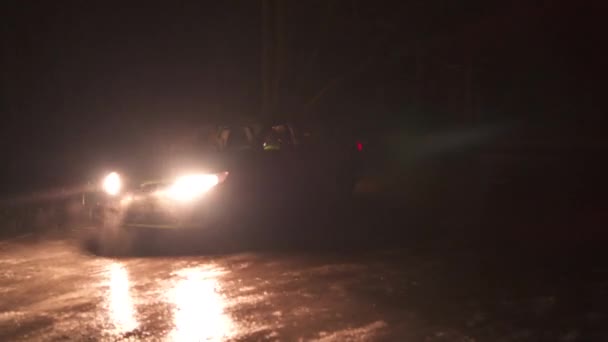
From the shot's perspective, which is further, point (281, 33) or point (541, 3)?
point (541, 3)

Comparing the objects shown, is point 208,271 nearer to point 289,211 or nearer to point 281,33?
point 289,211

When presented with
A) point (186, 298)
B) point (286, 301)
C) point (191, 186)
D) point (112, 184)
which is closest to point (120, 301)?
point (186, 298)

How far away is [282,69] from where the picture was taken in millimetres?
23969

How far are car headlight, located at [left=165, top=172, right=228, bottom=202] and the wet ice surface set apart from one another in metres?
0.96

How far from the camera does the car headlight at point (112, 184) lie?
958 centimetres

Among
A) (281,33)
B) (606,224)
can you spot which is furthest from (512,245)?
(281,33)

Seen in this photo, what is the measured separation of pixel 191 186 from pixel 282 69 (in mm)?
15476

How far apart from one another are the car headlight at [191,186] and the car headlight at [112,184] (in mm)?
979

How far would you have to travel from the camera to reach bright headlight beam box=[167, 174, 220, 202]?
29.1ft

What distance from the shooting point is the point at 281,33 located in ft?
77.2

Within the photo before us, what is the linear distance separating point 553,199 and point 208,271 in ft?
24.9

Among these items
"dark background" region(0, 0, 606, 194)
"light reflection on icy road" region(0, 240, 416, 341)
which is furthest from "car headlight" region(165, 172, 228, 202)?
"dark background" region(0, 0, 606, 194)

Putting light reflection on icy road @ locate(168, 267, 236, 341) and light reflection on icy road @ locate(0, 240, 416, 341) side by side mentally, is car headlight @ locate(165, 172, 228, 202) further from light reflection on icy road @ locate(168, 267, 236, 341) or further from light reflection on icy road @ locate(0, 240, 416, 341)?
light reflection on icy road @ locate(168, 267, 236, 341)

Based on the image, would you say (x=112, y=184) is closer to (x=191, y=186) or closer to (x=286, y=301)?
(x=191, y=186)
